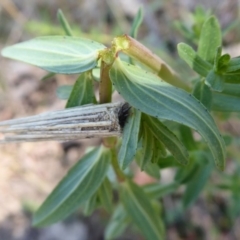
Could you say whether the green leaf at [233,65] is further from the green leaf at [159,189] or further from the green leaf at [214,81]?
the green leaf at [159,189]

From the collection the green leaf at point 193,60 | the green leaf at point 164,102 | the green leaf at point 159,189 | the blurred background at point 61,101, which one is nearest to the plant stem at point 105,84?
the green leaf at point 164,102

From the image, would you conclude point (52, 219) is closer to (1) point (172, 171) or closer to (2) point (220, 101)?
(2) point (220, 101)

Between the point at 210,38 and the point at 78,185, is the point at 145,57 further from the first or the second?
the point at 78,185

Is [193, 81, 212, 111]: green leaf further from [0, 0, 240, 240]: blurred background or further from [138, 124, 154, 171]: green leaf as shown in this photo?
[0, 0, 240, 240]: blurred background

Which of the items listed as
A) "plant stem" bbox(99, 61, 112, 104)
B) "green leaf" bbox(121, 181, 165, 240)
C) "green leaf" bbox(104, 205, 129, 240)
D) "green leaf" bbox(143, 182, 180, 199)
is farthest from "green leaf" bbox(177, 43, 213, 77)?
"green leaf" bbox(104, 205, 129, 240)

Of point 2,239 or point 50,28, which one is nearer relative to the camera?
point 2,239

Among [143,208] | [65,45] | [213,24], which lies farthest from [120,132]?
[143,208]
